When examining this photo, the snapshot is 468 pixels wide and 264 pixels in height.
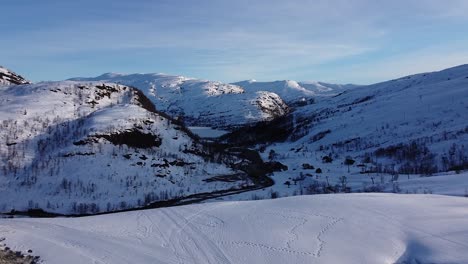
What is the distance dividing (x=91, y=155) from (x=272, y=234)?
91.9 feet

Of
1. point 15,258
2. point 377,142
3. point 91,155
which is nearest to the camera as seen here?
point 15,258

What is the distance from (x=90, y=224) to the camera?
17812mm

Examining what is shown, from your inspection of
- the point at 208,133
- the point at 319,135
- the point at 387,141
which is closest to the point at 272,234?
the point at 387,141

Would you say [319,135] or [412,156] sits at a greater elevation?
[319,135]

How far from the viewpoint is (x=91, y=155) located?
39.4 m

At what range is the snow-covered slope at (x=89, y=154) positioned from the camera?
1350 inches

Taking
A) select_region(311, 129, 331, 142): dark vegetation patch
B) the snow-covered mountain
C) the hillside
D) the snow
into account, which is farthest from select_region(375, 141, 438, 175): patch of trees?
the snow

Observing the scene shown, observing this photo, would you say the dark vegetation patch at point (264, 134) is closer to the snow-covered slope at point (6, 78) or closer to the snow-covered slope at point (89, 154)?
the snow-covered slope at point (6, 78)

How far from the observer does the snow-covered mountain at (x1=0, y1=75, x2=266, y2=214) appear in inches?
1351

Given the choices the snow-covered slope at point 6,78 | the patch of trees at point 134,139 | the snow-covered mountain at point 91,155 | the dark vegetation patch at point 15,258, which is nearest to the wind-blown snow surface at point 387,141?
the snow-covered mountain at point 91,155

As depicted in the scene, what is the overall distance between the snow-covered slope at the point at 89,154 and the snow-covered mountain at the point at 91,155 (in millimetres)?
73

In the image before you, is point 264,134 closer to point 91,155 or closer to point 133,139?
point 133,139

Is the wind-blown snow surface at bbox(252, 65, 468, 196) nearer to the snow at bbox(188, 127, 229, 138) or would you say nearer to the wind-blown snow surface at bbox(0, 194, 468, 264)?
the wind-blown snow surface at bbox(0, 194, 468, 264)

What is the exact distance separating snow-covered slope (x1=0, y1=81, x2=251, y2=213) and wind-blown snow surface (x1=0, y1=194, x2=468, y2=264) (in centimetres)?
1534
